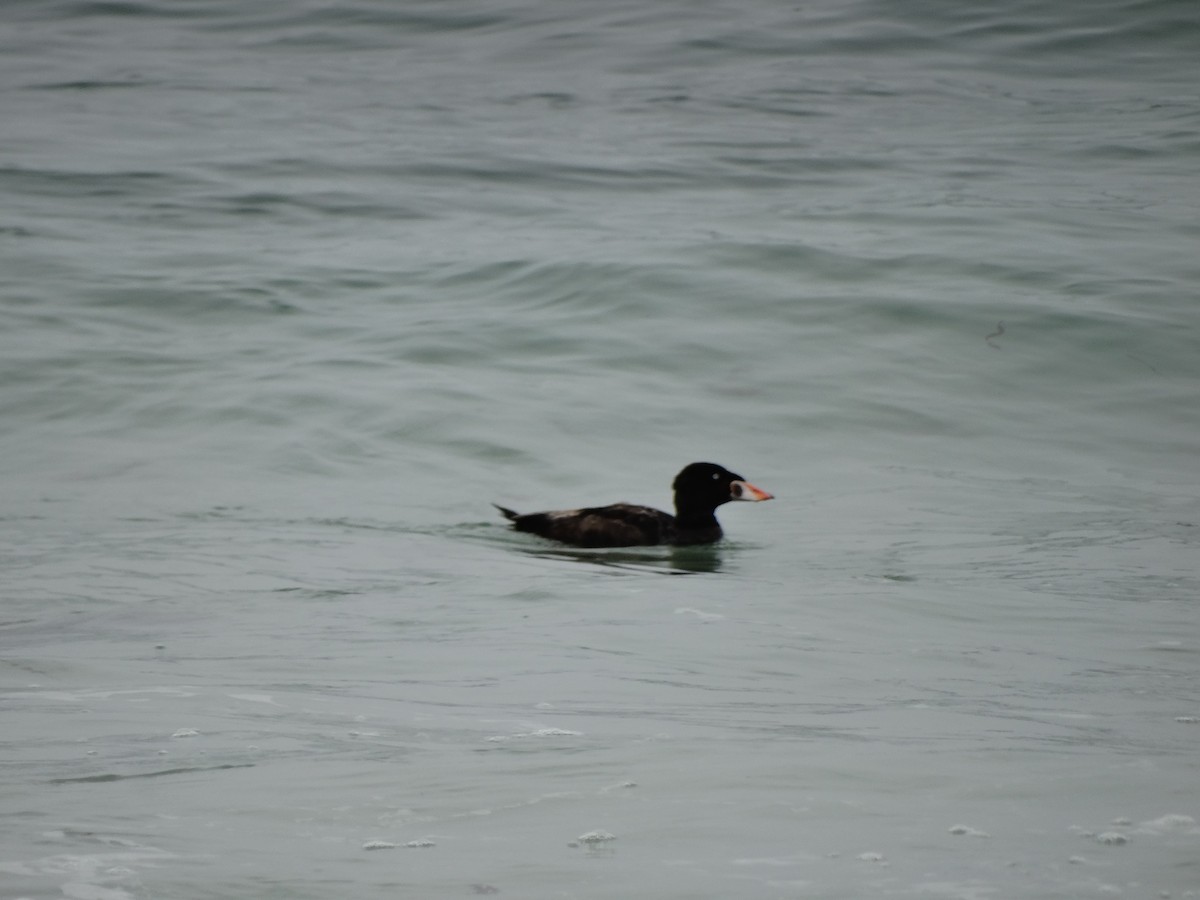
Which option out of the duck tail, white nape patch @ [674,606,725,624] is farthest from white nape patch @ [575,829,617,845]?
the duck tail

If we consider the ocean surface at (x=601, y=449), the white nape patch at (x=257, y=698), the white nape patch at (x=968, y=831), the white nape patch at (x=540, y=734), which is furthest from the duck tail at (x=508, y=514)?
the white nape patch at (x=968, y=831)

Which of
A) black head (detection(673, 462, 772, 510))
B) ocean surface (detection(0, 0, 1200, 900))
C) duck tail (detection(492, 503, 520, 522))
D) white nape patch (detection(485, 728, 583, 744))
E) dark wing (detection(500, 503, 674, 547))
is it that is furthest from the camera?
black head (detection(673, 462, 772, 510))

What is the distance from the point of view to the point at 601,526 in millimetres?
10297

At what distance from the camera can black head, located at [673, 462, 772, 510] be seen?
1083 centimetres

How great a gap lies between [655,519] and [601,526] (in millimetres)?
418

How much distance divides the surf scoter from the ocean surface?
0.93 feet

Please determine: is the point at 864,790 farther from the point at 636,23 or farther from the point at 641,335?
the point at 636,23

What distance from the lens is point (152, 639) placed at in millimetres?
7082

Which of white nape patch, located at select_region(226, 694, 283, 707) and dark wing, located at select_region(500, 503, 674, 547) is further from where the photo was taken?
dark wing, located at select_region(500, 503, 674, 547)

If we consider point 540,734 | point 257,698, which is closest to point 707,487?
point 257,698

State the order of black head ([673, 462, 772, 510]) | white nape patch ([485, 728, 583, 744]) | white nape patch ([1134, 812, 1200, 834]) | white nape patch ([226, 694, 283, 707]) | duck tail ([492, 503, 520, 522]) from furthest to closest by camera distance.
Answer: black head ([673, 462, 772, 510]) → duck tail ([492, 503, 520, 522]) → white nape patch ([226, 694, 283, 707]) → white nape patch ([485, 728, 583, 744]) → white nape patch ([1134, 812, 1200, 834])

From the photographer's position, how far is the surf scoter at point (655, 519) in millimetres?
10281

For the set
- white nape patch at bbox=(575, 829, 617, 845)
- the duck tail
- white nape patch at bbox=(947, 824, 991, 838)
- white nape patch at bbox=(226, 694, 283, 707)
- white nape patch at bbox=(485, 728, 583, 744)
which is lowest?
the duck tail

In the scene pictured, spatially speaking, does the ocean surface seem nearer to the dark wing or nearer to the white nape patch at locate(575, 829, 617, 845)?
the white nape patch at locate(575, 829, 617, 845)
